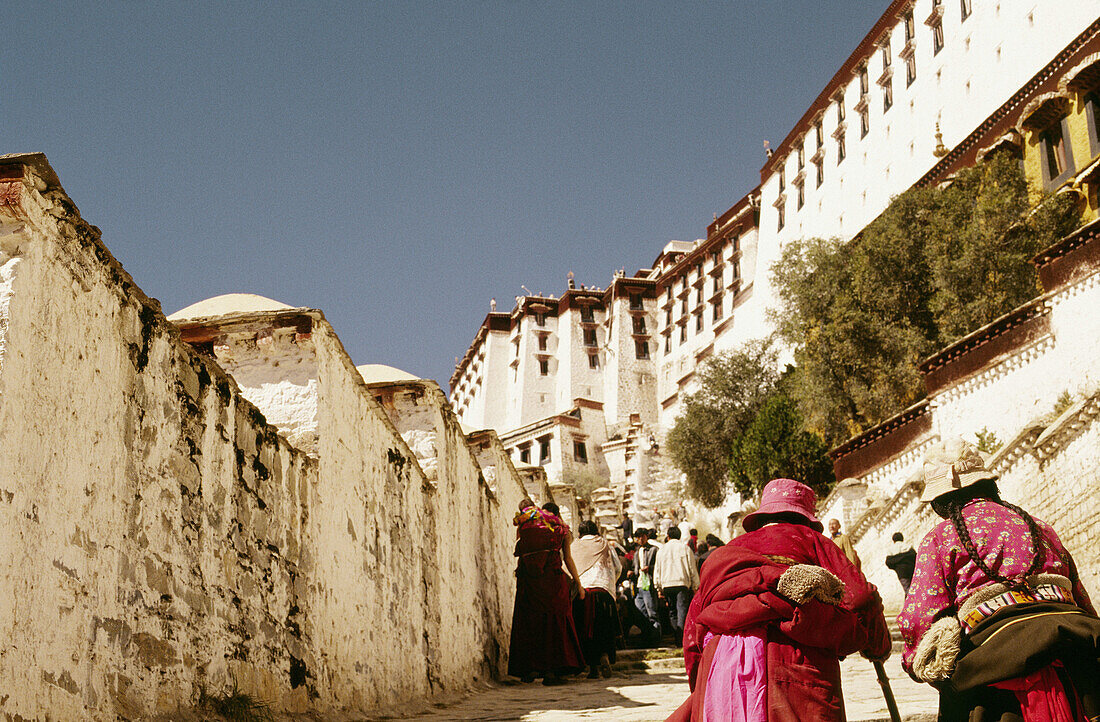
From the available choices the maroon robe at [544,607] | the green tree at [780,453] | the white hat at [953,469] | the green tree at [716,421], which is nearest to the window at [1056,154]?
the green tree at [780,453]

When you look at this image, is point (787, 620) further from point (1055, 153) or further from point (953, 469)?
point (1055, 153)

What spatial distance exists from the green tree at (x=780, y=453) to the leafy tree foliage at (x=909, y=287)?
0.62 meters

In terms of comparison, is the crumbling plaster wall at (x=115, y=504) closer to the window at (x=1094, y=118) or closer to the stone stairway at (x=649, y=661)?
the stone stairway at (x=649, y=661)

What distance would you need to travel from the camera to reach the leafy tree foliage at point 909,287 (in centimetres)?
2364

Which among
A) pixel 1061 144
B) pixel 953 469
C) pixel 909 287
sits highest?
pixel 1061 144

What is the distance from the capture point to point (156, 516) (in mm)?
3734

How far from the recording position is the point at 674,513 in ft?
121

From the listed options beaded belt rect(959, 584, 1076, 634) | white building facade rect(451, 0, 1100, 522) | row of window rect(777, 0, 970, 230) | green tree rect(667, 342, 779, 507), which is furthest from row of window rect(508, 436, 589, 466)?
beaded belt rect(959, 584, 1076, 634)

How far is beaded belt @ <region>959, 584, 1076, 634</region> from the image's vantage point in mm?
3398

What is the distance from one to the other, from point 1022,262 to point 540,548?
751 inches

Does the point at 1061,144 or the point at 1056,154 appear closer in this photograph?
the point at 1061,144

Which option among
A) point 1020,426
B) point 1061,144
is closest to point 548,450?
point 1061,144

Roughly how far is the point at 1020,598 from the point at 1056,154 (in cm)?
2534

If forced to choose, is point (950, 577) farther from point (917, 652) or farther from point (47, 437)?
point (47, 437)
